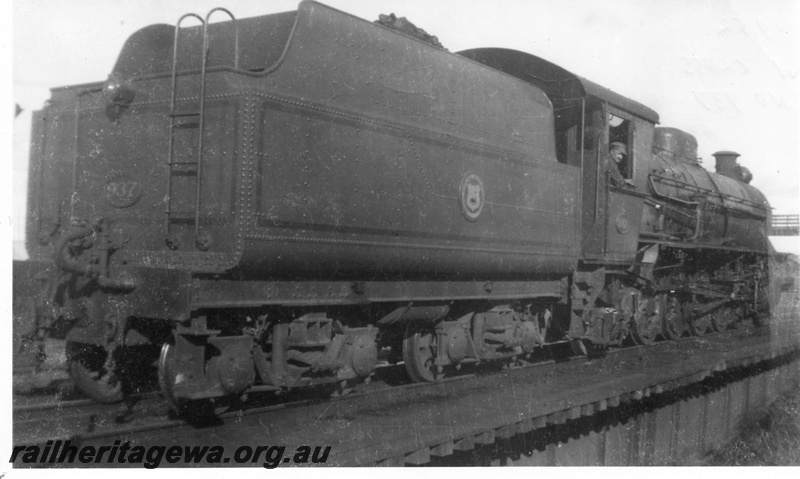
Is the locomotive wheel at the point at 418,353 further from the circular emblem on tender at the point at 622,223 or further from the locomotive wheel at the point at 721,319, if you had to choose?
the locomotive wheel at the point at 721,319

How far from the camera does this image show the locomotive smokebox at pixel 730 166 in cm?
1670

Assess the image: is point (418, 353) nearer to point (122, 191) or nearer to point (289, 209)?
point (289, 209)

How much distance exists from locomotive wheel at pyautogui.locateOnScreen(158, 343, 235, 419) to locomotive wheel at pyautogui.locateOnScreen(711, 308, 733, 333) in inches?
429

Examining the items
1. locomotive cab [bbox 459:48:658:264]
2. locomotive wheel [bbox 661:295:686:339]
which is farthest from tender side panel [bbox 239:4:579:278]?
locomotive wheel [bbox 661:295:686:339]

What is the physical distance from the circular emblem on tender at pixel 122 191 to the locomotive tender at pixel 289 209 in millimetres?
15

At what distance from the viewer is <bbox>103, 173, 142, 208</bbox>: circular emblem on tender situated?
5.82 m

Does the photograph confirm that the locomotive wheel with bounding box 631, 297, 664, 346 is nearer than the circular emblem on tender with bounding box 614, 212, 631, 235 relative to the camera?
No

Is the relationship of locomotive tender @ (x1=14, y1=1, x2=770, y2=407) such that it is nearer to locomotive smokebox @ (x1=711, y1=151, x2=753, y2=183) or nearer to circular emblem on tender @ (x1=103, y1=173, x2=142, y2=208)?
circular emblem on tender @ (x1=103, y1=173, x2=142, y2=208)

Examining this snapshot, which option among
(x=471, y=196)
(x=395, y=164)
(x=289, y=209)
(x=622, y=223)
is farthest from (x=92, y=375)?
(x=622, y=223)

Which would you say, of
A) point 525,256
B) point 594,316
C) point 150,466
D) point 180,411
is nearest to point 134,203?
point 180,411

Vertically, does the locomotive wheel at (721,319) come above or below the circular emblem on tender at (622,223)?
below

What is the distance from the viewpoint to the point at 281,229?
213 inches

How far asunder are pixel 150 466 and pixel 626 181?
24.7 ft

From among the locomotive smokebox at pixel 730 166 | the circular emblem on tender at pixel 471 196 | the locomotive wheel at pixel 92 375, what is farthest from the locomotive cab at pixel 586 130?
the locomotive smokebox at pixel 730 166
